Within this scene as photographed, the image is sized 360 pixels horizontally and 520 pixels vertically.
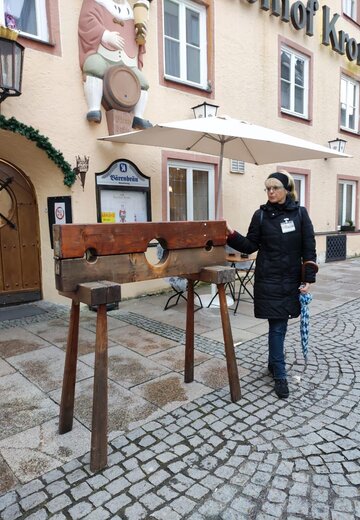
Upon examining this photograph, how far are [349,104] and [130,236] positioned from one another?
1119cm

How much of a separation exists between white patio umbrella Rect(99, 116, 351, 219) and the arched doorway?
58.3 inches

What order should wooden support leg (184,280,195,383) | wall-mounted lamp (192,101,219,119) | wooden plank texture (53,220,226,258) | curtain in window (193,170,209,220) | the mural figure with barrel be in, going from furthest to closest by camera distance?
curtain in window (193,170,209,220) < wall-mounted lamp (192,101,219,119) < the mural figure with barrel < wooden support leg (184,280,195,383) < wooden plank texture (53,220,226,258)

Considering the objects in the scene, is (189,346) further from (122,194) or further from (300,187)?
(300,187)

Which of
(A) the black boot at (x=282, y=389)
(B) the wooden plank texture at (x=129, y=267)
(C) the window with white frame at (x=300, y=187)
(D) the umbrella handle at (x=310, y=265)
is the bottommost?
(A) the black boot at (x=282, y=389)

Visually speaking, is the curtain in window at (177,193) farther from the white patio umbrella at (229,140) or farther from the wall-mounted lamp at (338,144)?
the wall-mounted lamp at (338,144)

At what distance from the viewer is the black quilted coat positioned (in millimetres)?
2975

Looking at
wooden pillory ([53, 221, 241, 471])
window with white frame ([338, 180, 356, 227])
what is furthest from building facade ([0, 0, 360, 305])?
wooden pillory ([53, 221, 241, 471])

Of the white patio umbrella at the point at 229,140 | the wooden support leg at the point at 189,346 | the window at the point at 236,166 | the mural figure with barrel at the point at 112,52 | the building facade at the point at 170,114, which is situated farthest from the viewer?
the window at the point at 236,166

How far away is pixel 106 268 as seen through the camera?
2312 millimetres

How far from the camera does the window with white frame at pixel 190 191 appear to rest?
6.84 meters

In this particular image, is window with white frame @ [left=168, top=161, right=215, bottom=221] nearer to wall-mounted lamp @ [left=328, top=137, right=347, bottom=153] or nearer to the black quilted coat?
the black quilted coat

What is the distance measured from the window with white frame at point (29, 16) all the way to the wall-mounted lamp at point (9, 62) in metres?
0.97

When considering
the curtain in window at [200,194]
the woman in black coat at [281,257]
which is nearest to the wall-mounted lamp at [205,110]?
the curtain in window at [200,194]

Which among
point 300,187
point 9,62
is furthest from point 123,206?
point 300,187
